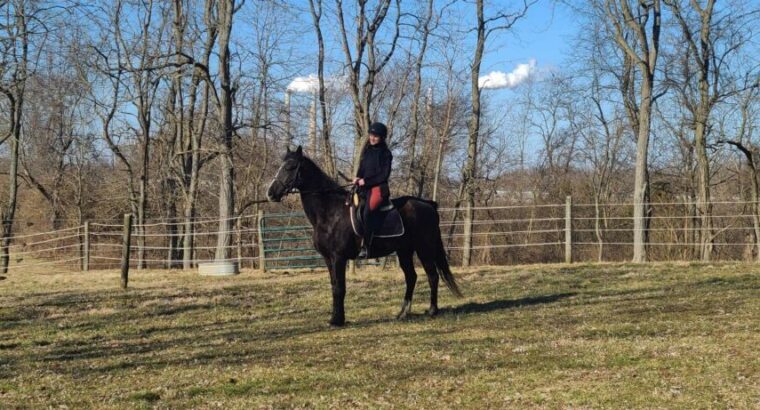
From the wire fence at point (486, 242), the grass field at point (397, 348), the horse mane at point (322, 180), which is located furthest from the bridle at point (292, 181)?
the wire fence at point (486, 242)

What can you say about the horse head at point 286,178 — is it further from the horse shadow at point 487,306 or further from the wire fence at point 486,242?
the wire fence at point 486,242

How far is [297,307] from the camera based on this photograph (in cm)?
1067

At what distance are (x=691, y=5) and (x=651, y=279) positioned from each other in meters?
14.1

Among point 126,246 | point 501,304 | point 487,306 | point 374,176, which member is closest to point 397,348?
point 374,176

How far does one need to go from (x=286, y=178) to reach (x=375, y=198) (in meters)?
1.15

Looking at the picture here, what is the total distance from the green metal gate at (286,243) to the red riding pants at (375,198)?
9.40 m

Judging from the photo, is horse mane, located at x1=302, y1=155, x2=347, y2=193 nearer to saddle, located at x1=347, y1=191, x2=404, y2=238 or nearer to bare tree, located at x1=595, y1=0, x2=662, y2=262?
saddle, located at x1=347, y1=191, x2=404, y2=238

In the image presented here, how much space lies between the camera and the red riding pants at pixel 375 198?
27.5ft

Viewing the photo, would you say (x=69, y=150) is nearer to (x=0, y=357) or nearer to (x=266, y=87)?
(x=266, y=87)

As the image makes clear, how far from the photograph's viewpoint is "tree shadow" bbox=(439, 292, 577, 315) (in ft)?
31.1

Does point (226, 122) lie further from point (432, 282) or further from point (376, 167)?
point (376, 167)

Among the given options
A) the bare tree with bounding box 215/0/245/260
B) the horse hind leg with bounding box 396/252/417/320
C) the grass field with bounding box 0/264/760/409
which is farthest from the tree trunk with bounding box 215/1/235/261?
the horse hind leg with bounding box 396/252/417/320

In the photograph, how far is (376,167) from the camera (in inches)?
326

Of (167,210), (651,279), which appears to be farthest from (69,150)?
(651,279)
